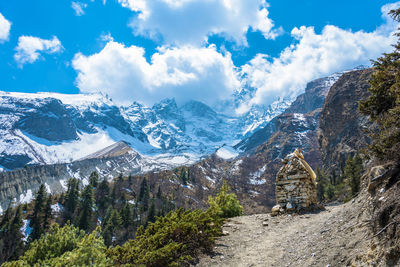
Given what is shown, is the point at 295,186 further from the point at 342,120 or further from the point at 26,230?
the point at 342,120

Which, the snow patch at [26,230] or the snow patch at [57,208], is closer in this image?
the snow patch at [26,230]

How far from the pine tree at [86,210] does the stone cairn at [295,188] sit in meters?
60.5

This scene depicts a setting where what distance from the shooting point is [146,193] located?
97688 mm

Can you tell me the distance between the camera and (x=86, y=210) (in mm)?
68188

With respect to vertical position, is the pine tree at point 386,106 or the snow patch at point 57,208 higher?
the pine tree at point 386,106

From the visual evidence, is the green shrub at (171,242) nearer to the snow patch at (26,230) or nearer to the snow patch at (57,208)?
the snow patch at (26,230)

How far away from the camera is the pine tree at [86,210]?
6457 cm

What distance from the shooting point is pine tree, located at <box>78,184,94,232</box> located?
212 ft

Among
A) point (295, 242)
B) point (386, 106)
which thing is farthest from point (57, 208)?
point (386, 106)

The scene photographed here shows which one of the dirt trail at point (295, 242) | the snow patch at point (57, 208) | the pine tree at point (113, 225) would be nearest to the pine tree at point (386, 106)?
the dirt trail at point (295, 242)

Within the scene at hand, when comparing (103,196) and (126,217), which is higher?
(103,196)

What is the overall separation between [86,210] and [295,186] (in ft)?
215

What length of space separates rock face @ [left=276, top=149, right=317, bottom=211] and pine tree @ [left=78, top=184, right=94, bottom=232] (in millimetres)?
60567

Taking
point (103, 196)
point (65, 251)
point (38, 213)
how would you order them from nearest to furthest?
1. point (65, 251)
2. point (38, 213)
3. point (103, 196)
